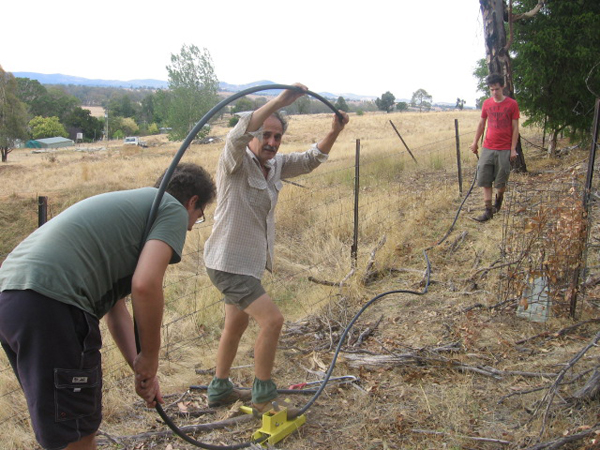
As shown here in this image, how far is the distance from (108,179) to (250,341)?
20.1 meters

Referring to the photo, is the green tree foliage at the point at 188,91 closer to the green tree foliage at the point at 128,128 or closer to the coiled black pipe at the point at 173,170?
the green tree foliage at the point at 128,128

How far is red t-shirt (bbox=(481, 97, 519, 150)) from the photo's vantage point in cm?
677

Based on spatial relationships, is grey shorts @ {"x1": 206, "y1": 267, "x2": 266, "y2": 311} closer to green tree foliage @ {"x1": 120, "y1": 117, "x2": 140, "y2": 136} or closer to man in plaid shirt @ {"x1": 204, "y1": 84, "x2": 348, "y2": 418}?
man in plaid shirt @ {"x1": 204, "y1": 84, "x2": 348, "y2": 418}

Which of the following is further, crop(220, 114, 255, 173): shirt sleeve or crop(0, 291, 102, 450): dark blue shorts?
crop(220, 114, 255, 173): shirt sleeve

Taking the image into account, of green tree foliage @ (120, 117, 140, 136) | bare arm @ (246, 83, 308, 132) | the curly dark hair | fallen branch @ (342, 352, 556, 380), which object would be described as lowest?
fallen branch @ (342, 352, 556, 380)

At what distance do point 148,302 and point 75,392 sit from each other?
0.43 m

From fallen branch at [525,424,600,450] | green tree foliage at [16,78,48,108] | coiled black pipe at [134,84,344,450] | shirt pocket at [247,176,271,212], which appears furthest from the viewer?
green tree foliage at [16,78,48,108]

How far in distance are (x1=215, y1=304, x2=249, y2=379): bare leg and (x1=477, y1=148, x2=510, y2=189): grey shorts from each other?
4.91 metres

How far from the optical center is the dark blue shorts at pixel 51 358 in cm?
182

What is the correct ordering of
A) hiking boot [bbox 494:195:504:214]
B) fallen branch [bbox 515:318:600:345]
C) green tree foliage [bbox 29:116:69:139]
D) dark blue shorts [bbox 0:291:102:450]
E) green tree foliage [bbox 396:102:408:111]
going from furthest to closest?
green tree foliage [bbox 396:102:408:111] < green tree foliage [bbox 29:116:69:139] < hiking boot [bbox 494:195:504:214] < fallen branch [bbox 515:318:600:345] < dark blue shorts [bbox 0:291:102:450]

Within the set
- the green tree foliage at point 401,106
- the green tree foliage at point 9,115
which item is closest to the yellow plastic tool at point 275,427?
the green tree foliage at point 9,115

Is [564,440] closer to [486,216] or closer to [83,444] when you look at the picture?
[83,444]

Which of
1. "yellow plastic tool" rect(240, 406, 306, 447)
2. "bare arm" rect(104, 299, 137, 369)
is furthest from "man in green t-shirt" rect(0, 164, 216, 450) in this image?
"yellow plastic tool" rect(240, 406, 306, 447)

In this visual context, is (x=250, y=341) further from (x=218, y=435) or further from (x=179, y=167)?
(x=179, y=167)
